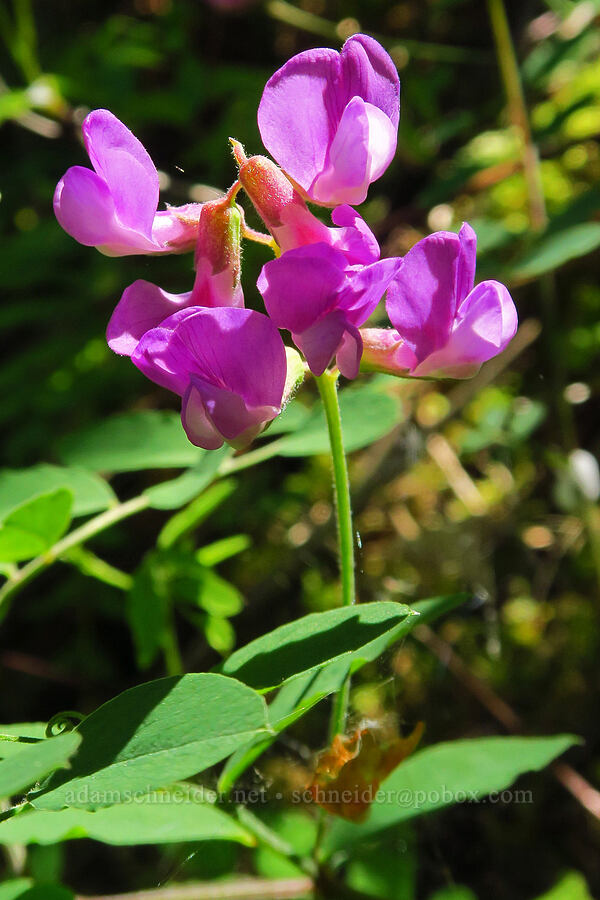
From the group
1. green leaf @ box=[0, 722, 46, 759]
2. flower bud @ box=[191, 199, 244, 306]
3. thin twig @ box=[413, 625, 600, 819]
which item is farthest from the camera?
thin twig @ box=[413, 625, 600, 819]

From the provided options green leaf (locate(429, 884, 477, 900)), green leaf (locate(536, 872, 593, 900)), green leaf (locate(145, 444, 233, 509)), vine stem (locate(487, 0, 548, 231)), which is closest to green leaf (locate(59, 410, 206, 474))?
green leaf (locate(145, 444, 233, 509))

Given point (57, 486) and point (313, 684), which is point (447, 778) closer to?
point (313, 684)

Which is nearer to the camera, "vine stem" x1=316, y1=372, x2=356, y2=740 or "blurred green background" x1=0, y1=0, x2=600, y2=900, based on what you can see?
"vine stem" x1=316, y1=372, x2=356, y2=740

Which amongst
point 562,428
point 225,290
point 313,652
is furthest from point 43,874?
point 562,428

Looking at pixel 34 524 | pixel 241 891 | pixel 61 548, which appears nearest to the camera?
pixel 34 524

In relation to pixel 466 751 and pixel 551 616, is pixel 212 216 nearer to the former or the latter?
pixel 466 751

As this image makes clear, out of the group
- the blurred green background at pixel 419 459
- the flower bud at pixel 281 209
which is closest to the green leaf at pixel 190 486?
the blurred green background at pixel 419 459

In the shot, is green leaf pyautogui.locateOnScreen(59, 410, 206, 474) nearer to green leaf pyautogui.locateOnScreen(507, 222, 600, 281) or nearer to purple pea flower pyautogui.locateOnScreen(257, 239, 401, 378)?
purple pea flower pyautogui.locateOnScreen(257, 239, 401, 378)

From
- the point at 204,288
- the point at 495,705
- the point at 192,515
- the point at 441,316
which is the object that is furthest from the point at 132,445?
the point at 495,705
